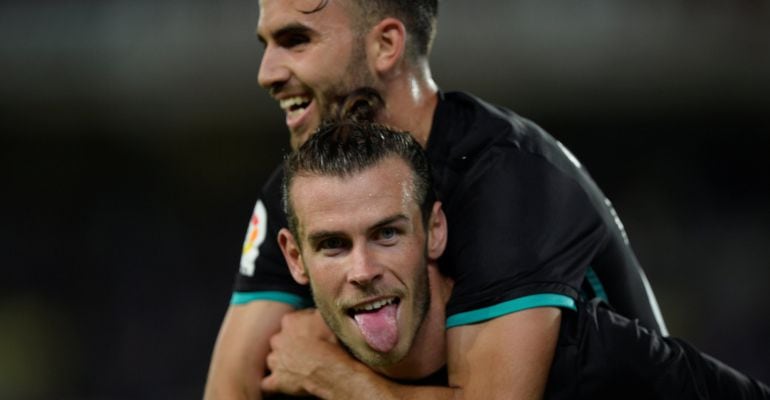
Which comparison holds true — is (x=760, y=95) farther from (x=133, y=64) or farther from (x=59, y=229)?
(x=59, y=229)

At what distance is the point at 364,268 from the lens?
2.75 metres

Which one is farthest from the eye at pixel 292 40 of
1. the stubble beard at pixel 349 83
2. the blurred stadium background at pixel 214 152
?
the blurred stadium background at pixel 214 152

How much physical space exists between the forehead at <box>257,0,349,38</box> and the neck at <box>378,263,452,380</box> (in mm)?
746

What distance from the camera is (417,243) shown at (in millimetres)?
2875

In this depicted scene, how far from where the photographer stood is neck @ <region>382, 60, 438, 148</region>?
3.30 metres

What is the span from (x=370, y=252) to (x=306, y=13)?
0.78 metres

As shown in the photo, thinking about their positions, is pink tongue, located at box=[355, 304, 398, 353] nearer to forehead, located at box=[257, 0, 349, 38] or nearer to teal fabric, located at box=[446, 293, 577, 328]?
teal fabric, located at box=[446, 293, 577, 328]

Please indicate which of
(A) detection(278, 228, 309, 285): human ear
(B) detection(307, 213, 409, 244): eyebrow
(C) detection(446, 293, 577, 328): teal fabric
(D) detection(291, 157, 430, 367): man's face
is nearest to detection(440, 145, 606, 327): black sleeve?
(C) detection(446, 293, 577, 328): teal fabric

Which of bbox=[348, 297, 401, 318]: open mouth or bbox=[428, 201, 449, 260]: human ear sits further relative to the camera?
bbox=[428, 201, 449, 260]: human ear

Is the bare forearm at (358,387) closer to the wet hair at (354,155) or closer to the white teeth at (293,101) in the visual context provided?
the wet hair at (354,155)

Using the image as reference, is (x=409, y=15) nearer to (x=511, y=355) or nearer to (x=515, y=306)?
(x=515, y=306)

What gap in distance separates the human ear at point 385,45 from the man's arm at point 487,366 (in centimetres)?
80

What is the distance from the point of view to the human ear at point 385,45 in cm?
328

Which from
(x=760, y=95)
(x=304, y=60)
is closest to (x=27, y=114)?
(x=760, y=95)
